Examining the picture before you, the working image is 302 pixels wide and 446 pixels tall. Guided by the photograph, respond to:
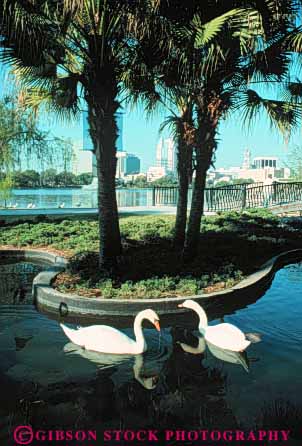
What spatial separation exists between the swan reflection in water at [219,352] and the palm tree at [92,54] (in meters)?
2.94

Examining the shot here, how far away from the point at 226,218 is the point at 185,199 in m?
5.41

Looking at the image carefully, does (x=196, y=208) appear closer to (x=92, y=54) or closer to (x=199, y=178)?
(x=199, y=178)

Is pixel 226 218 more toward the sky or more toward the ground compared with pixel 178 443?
more toward the sky

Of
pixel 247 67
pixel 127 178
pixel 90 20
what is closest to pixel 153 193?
pixel 247 67

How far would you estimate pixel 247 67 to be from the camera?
29.5ft

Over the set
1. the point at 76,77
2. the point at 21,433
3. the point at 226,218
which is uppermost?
the point at 76,77

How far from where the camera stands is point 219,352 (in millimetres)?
5512

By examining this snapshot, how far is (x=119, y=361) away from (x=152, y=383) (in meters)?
0.65

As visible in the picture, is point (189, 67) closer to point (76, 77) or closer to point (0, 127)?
point (76, 77)

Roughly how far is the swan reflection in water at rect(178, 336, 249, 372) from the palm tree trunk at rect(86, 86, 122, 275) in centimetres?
276

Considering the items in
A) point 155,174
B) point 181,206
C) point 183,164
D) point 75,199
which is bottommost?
point 75,199

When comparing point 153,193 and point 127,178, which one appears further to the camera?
point 127,178

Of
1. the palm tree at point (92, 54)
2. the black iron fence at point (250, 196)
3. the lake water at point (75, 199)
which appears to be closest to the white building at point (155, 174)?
the lake water at point (75, 199)

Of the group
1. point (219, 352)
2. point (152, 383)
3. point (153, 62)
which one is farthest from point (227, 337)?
point (153, 62)
